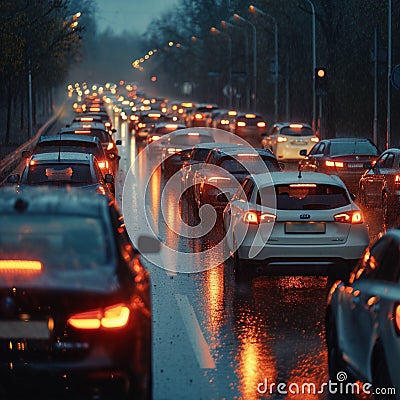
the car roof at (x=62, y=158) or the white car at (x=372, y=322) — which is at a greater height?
the car roof at (x=62, y=158)

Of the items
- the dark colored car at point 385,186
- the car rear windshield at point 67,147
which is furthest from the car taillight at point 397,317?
the car rear windshield at point 67,147

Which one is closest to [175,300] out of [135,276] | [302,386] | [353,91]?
[302,386]

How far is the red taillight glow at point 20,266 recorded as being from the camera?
7.19 meters

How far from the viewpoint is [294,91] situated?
83250 mm

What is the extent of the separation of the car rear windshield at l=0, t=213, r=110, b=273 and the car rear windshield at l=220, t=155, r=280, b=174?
13.8 metres

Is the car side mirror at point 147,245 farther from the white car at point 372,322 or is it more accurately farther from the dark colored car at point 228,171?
the dark colored car at point 228,171

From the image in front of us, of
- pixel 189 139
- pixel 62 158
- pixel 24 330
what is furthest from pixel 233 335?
pixel 189 139

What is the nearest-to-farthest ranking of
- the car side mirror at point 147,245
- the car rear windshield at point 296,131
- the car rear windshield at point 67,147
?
the car side mirror at point 147,245 < the car rear windshield at point 67,147 < the car rear windshield at point 296,131

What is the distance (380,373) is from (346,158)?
21.7m

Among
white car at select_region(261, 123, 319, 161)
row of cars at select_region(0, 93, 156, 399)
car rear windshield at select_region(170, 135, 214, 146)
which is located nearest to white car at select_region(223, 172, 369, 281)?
row of cars at select_region(0, 93, 156, 399)

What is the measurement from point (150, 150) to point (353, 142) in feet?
50.4

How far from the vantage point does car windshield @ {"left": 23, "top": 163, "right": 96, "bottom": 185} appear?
17938 mm

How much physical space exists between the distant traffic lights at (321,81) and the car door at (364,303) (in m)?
40.2

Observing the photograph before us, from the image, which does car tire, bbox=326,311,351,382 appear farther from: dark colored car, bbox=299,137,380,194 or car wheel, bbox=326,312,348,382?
dark colored car, bbox=299,137,380,194
